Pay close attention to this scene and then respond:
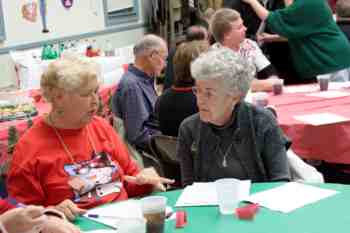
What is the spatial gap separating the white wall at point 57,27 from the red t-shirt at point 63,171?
3668 mm

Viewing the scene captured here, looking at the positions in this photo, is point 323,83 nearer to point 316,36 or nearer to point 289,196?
point 316,36

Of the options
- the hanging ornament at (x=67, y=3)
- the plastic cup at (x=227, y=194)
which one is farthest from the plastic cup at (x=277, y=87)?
the hanging ornament at (x=67, y=3)

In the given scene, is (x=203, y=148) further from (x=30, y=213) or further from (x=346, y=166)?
(x=346, y=166)

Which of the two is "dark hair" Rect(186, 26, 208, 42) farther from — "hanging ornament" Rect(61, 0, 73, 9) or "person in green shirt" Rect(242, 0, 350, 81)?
"hanging ornament" Rect(61, 0, 73, 9)

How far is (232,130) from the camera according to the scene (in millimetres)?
2543

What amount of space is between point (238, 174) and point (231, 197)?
1.71 ft

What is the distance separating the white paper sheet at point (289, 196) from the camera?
81.0 inches

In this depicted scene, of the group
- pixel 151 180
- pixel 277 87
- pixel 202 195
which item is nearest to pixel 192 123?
pixel 151 180

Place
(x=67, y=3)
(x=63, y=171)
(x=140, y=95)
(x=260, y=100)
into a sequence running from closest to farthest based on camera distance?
1. (x=63, y=171)
2. (x=260, y=100)
3. (x=140, y=95)
4. (x=67, y=3)

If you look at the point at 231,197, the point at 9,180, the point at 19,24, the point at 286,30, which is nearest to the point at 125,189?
the point at 9,180

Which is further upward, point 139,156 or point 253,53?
point 253,53

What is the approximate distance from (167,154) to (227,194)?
1.25m

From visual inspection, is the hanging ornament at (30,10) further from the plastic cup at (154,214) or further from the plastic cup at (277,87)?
the plastic cup at (154,214)

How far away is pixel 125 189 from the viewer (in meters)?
2.57
